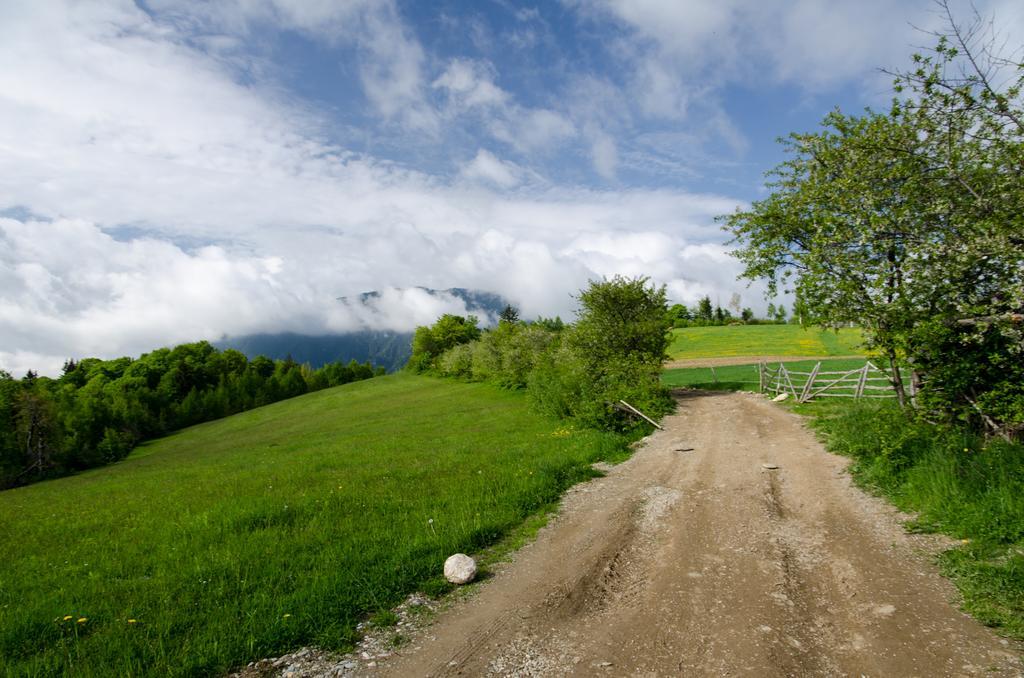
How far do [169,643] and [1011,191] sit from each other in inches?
614

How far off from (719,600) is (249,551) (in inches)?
340

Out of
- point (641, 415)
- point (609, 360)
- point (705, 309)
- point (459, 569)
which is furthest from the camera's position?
point (705, 309)

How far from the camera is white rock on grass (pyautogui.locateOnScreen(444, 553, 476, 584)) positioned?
776 cm

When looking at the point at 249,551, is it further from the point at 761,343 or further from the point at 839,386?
the point at 761,343

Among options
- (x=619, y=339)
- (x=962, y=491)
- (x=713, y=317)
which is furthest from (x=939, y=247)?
(x=713, y=317)

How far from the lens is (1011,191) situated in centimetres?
858

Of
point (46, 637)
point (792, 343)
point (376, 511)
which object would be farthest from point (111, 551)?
point (792, 343)

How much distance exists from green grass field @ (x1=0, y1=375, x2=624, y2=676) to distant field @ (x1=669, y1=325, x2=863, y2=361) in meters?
55.1

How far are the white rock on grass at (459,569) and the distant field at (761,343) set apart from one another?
60.5m

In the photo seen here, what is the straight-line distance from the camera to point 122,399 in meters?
74.7

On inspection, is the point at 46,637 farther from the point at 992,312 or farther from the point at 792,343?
the point at 792,343

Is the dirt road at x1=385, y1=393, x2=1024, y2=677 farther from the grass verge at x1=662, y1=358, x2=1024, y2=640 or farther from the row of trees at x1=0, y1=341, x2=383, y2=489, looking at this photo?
the row of trees at x1=0, y1=341, x2=383, y2=489

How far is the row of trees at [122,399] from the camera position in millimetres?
54000

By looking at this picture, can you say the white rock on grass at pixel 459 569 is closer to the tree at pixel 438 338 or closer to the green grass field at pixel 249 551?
the green grass field at pixel 249 551
